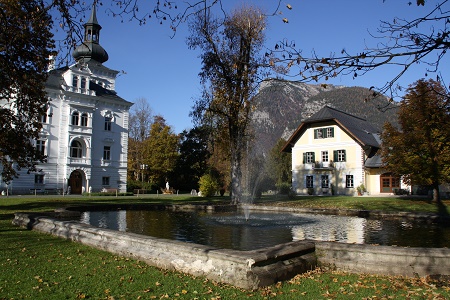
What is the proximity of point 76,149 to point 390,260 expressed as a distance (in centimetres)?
4457

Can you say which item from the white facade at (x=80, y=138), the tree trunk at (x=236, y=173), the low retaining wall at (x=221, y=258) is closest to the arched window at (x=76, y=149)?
the white facade at (x=80, y=138)

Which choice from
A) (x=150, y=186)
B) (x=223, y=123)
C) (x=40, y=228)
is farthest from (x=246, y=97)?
(x=150, y=186)

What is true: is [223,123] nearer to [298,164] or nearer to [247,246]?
[247,246]

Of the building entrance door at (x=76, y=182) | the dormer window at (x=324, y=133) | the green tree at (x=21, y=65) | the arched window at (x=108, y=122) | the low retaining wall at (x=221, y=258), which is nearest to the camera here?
the low retaining wall at (x=221, y=258)

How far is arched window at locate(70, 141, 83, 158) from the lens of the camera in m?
45.1

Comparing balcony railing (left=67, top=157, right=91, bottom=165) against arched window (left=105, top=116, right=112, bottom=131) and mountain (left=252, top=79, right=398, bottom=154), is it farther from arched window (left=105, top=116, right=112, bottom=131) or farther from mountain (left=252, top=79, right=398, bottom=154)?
mountain (left=252, top=79, right=398, bottom=154)

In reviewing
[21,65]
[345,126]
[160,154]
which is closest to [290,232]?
[21,65]

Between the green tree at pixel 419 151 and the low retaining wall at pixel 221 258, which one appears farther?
the green tree at pixel 419 151

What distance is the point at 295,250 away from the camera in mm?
6398

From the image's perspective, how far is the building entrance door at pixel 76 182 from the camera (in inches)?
1761

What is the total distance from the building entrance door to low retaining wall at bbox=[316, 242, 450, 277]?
4303 cm

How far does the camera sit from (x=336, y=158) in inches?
1722

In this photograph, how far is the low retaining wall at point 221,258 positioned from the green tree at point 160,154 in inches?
1930

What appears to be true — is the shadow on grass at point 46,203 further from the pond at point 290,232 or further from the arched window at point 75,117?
the arched window at point 75,117
